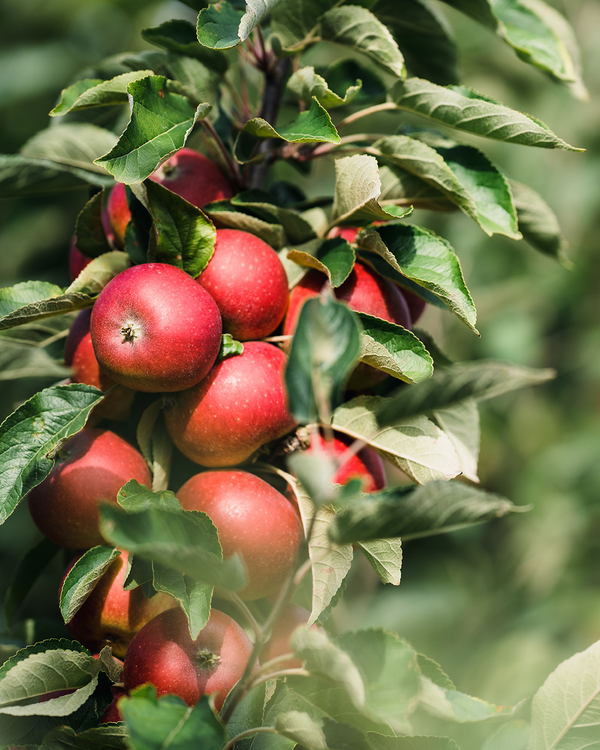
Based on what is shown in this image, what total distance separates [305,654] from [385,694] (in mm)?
66

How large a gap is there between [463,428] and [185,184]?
47cm

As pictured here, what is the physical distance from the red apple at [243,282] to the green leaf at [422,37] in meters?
0.45

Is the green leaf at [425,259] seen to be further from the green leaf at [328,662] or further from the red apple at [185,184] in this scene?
the green leaf at [328,662]

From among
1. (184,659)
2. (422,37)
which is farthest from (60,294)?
(422,37)

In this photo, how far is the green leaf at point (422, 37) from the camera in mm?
914

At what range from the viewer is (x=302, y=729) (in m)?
0.54

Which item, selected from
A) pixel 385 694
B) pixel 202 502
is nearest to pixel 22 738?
pixel 202 502

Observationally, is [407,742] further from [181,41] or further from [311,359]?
[181,41]

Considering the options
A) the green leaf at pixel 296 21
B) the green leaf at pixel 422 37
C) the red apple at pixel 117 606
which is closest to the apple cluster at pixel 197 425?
the red apple at pixel 117 606

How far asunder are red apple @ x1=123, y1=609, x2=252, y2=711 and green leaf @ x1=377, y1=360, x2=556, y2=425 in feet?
1.05

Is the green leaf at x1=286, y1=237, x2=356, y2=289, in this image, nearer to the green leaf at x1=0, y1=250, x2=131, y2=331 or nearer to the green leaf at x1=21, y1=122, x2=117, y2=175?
the green leaf at x1=0, y1=250, x2=131, y2=331

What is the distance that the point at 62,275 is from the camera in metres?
2.19

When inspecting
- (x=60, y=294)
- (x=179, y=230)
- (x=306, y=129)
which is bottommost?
(x=60, y=294)

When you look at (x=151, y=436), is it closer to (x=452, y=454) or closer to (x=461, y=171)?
(x=452, y=454)
